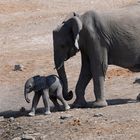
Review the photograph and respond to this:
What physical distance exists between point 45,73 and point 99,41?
4605 mm

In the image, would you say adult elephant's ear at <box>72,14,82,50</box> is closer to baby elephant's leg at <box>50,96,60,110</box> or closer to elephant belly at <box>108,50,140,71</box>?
elephant belly at <box>108,50,140,71</box>

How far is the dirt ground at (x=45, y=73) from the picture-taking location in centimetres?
1220

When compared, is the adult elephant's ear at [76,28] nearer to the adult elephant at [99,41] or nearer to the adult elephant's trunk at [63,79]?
the adult elephant at [99,41]

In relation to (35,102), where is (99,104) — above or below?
below

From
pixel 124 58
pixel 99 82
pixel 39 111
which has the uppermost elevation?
pixel 124 58

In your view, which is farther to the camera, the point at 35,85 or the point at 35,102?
the point at 35,102

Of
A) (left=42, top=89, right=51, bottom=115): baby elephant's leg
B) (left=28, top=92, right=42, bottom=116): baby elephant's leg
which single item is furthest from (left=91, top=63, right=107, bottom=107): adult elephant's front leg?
(left=28, top=92, right=42, bottom=116): baby elephant's leg

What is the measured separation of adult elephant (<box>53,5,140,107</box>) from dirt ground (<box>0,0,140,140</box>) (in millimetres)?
619

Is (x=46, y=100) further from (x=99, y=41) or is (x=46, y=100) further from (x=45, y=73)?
(x=45, y=73)

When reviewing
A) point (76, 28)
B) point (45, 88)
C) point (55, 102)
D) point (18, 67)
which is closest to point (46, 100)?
point (45, 88)

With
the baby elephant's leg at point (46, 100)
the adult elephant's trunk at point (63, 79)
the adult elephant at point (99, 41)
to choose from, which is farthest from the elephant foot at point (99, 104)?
the baby elephant's leg at point (46, 100)

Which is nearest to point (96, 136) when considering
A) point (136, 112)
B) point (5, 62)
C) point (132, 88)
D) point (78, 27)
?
point (136, 112)

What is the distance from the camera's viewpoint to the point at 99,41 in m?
13.9

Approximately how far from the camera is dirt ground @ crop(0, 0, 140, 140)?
12195 mm
